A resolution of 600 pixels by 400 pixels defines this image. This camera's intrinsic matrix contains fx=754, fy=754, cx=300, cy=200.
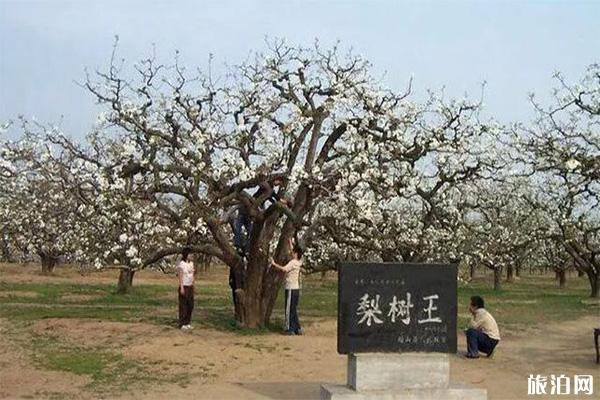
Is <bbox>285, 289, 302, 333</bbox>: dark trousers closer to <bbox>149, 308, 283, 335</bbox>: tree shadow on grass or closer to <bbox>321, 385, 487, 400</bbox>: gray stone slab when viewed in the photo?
<bbox>149, 308, 283, 335</bbox>: tree shadow on grass

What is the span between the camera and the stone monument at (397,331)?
971cm

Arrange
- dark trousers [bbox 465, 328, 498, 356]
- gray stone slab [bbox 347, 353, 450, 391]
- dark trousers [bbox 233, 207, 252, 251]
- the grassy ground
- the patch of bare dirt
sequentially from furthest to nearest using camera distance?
the patch of bare dirt, dark trousers [bbox 233, 207, 252, 251], dark trousers [bbox 465, 328, 498, 356], the grassy ground, gray stone slab [bbox 347, 353, 450, 391]

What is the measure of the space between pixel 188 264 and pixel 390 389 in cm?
765

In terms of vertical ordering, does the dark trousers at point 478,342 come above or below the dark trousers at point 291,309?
below

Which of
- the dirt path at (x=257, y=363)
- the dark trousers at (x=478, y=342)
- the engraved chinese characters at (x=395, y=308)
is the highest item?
the engraved chinese characters at (x=395, y=308)

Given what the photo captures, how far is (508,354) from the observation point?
587 inches

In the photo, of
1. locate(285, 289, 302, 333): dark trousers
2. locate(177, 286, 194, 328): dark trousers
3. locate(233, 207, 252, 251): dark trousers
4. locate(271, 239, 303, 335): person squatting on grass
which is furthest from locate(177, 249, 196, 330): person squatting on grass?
locate(285, 289, 302, 333): dark trousers

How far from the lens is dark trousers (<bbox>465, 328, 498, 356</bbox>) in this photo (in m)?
14.2

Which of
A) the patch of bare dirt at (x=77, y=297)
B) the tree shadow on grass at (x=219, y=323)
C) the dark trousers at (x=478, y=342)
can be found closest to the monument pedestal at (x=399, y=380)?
the dark trousers at (x=478, y=342)

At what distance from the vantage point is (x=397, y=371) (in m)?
9.78

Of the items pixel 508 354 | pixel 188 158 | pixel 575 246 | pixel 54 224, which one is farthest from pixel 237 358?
pixel 575 246

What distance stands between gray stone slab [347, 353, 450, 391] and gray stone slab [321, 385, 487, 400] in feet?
0.20

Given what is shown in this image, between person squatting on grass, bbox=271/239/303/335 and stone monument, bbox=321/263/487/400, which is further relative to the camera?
person squatting on grass, bbox=271/239/303/335

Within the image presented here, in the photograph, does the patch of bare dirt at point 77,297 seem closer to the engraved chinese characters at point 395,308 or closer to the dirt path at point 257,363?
the dirt path at point 257,363
